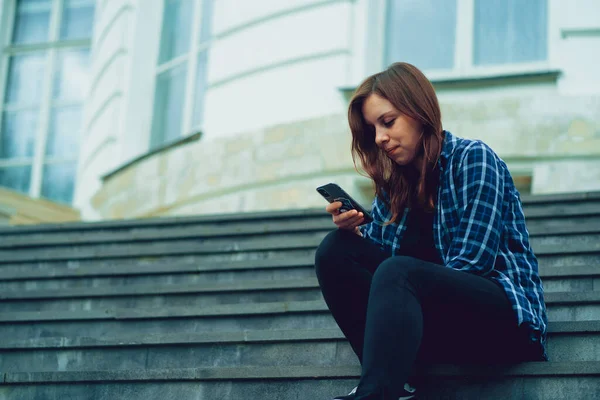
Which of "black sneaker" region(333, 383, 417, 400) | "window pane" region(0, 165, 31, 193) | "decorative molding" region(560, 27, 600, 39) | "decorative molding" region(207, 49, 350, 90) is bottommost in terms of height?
"black sneaker" region(333, 383, 417, 400)

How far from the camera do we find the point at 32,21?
13.3 metres

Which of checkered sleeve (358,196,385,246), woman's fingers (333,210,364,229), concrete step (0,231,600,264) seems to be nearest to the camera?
woman's fingers (333,210,364,229)

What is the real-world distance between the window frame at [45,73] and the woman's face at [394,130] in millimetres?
9176

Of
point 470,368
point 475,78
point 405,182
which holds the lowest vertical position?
point 470,368

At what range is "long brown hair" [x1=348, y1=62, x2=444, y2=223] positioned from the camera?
353 cm

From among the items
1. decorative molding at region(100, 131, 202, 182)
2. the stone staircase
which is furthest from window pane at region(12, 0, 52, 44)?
the stone staircase

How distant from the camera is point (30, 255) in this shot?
6027 millimetres

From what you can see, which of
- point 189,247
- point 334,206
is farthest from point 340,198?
point 189,247

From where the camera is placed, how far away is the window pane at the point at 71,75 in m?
12.9

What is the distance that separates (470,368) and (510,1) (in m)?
5.26

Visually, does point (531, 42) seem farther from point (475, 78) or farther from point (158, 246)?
point (158, 246)

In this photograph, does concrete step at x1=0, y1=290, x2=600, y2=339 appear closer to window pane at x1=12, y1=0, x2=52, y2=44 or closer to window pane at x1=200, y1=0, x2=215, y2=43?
window pane at x1=200, y1=0, x2=215, y2=43

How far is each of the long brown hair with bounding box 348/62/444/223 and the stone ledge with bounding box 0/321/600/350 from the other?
538 mm

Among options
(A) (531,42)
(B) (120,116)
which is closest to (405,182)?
(A) (531,42)
